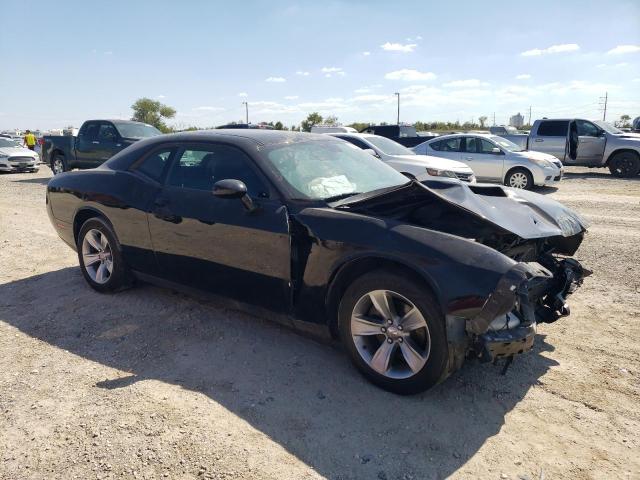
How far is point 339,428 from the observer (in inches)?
109

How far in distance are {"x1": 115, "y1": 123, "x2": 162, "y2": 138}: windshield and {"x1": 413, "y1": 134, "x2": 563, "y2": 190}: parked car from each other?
7.98 metres

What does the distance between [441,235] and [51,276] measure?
4.63 meters

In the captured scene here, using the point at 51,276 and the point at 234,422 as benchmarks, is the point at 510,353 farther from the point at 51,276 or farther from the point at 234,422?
the point at 51,276

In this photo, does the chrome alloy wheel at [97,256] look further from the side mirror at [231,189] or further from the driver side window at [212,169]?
the side mirror at [231,189]

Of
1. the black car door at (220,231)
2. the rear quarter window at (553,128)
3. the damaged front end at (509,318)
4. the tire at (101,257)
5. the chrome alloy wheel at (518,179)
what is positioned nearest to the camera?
the damaged front end at (509,318)

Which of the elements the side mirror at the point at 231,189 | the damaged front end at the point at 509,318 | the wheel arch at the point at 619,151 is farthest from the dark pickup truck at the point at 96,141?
the wheel arch at the point at 619,151

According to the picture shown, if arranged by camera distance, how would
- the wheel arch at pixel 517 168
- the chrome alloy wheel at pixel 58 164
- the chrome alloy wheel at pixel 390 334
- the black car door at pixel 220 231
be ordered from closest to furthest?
the chrome alloy wheel at pixel 390 334, the black car door at pixel 220 231, the wheel arch at pixel 517 168, the chrome alloy wheel at pixel 58 164

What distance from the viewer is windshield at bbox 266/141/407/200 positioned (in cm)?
368

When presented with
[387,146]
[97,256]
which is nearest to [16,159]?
[387,146]

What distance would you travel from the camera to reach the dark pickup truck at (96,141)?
14.0 m

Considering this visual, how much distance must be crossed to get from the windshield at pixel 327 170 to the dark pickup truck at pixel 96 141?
35.5 ft

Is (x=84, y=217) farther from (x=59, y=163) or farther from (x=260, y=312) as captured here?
(x=59, y=163)

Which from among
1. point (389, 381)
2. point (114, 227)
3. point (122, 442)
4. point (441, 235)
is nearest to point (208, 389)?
point (122, 442)

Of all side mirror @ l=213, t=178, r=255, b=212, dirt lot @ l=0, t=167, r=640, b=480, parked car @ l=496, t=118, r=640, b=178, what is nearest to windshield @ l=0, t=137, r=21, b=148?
dirt lot @ l=0, t=167, r=640, b=480
